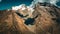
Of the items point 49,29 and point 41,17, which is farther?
point 41,17

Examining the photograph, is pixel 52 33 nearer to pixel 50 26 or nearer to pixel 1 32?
pixel 50 26

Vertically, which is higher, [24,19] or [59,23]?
[24,19]

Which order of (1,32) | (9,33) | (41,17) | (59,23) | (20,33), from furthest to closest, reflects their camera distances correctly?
1. (41,17)
2. (59,23)
3. (20,33)
4. (9,33)
5. (1,32)

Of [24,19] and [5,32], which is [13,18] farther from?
[24,19]

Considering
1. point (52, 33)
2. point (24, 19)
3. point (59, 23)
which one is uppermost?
point (24, 19)

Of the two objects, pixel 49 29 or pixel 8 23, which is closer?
pixel 8 23

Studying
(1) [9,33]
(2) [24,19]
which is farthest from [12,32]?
(2) [24,19]

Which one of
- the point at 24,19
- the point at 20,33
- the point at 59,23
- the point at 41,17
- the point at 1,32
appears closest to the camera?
the point at 24,19

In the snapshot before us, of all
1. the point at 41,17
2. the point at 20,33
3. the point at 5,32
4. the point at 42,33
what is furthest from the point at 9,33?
the point at 41,17

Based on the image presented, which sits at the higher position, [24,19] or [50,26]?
[24,19]
